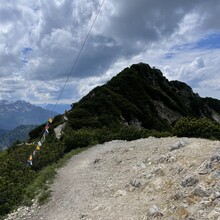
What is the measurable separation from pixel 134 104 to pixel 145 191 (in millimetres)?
63373

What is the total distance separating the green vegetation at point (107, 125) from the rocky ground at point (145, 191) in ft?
5.43

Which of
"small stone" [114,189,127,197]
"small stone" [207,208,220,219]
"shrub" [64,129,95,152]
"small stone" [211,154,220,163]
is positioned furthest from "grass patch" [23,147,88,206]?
"shrub" [64,129,95,152]

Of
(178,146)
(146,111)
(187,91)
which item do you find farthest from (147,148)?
(187,91)

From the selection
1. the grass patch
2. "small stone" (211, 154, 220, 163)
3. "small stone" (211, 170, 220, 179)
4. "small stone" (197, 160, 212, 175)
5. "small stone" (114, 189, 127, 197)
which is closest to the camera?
"small stone" (211, 170, 220, 179)

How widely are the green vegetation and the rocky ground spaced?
1654 mm

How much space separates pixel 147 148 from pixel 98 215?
12.1 m

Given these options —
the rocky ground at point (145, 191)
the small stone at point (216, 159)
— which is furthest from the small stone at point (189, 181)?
the small stone at point (216, 159)

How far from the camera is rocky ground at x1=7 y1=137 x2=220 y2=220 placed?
11609 mm

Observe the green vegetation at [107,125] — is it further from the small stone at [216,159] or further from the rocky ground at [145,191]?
the small stone at [216,159]

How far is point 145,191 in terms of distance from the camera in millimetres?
14641

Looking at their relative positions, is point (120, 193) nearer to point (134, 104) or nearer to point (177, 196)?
point (177, 196)

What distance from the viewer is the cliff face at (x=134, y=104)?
195 feet

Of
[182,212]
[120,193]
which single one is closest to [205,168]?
[182,212]

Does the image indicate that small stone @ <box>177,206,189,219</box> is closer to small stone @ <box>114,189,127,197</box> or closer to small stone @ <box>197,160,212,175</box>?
small stone @ <box>197,160,212,175</box>
